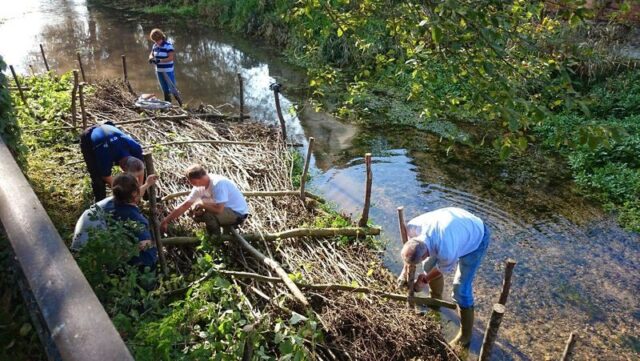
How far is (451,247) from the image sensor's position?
4246mm

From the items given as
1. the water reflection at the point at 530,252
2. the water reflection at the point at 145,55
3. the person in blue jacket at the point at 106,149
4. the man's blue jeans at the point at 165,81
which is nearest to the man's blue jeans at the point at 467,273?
the water reflection at the point at 530,252

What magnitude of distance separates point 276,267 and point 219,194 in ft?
3.25

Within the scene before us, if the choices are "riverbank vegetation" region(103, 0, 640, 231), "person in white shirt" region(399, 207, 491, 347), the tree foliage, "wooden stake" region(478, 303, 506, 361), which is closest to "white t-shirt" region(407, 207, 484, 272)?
"person in white shirt" region(399, 207, 491, 347)

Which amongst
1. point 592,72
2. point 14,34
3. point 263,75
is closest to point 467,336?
point 592,72

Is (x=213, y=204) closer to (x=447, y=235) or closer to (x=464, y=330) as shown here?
(x=447, y=235)

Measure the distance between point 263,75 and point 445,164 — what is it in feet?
25.5

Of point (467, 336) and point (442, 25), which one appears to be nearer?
point (442, 25)

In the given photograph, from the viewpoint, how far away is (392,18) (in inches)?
146

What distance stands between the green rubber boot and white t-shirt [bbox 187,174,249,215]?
257cm

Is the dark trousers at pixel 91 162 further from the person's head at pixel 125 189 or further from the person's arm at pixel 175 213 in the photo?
the person's head at pixel 125 189

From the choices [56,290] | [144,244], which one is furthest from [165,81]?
[56,290]

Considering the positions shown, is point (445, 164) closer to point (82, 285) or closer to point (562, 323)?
point (562, 323)

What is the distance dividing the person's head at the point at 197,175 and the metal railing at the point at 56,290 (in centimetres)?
270

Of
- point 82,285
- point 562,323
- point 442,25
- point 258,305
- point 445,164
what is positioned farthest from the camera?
point 445,164
